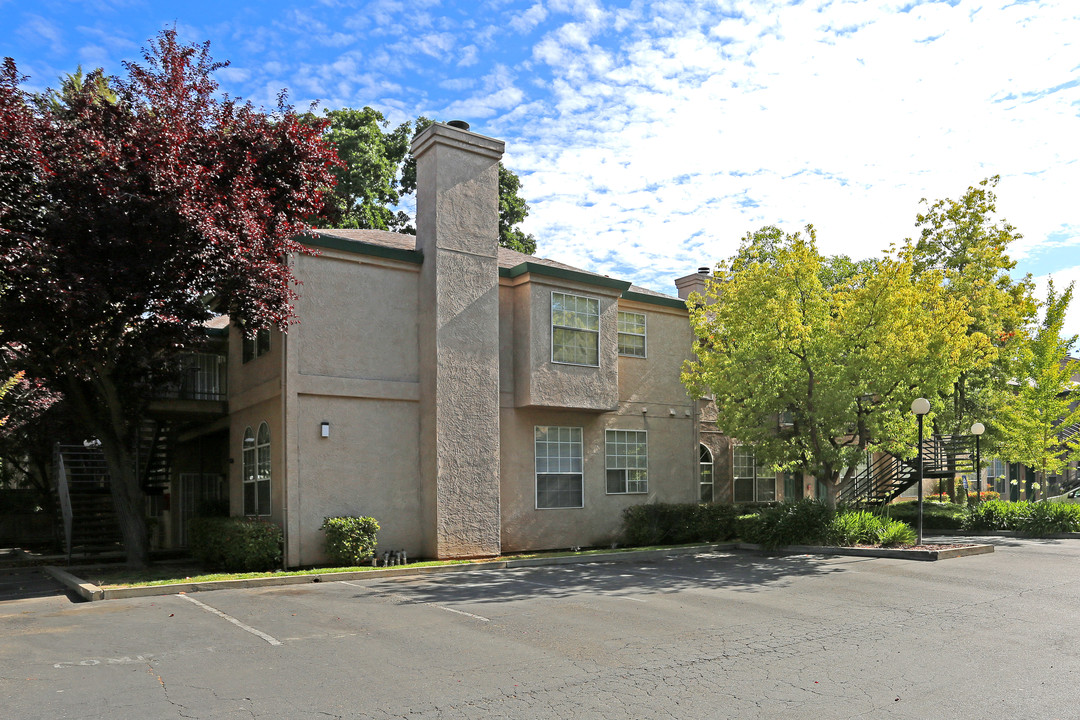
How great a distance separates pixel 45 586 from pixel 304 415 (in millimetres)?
5328

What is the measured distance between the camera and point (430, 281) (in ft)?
57.4

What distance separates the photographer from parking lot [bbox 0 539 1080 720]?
6797 mm

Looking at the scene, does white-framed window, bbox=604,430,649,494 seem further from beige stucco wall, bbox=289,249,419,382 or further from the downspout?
the downspout

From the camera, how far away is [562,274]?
19297 mm

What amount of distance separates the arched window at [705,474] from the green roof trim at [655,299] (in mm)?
3988

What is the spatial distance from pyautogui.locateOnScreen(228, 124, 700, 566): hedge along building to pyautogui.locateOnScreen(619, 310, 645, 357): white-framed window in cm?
96

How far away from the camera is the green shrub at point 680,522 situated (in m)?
20.4

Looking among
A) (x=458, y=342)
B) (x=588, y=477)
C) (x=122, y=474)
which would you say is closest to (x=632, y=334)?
(x=588, y=477)

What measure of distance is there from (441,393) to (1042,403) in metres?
18.5

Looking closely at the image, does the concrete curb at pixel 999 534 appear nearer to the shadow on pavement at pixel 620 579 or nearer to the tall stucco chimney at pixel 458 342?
the shadow on pavement at pixel 620 579

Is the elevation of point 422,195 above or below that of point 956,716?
above

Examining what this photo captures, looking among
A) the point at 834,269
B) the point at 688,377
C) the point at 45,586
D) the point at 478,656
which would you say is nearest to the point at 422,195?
the point at 688,377

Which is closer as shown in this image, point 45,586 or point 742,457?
point 45,586

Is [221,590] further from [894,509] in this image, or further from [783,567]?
[894,509]
